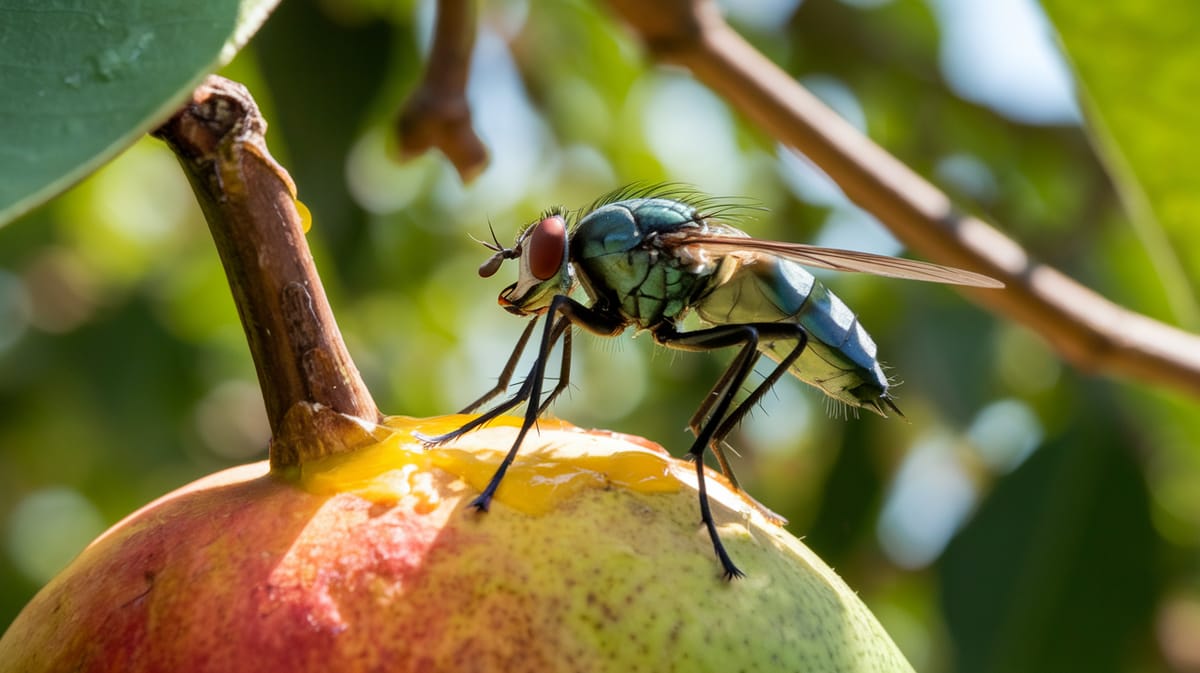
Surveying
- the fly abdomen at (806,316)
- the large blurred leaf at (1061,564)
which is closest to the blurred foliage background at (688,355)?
the large blurred leaf at (1061,564)

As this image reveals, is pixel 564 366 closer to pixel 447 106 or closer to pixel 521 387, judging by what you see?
pixel 521 387

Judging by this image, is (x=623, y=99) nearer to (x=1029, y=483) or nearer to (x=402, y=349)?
(x=402, y=349)

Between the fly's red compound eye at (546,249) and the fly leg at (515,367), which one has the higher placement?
the fly's red compound eye at (546,249)

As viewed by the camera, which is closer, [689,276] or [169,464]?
[689,276]

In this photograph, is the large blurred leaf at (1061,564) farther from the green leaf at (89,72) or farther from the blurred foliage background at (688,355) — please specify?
the green leaf at (89,72)

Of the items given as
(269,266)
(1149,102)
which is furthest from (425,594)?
(1149,102)

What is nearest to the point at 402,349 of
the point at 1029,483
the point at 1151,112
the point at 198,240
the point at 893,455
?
the point at 198,240

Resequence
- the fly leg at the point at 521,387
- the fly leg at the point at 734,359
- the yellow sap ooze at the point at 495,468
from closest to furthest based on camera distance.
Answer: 1. the yellow sap ooze at the point at 495,468
2. the fly leg at the point at 521,387
3. the fly leg at the point at 734,359

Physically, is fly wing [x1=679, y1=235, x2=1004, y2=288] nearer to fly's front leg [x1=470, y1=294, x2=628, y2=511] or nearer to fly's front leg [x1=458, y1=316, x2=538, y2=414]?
fly's front leg [x1=470, y1=294, x2=628, y2=511]
